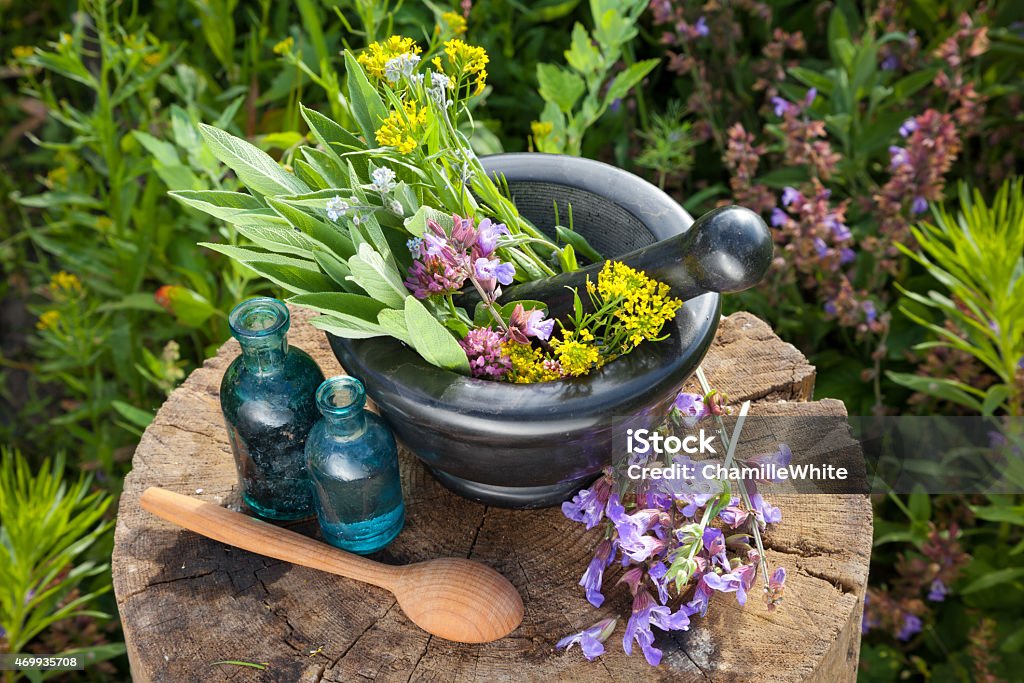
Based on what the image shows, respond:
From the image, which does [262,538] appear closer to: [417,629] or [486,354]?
[417,629]

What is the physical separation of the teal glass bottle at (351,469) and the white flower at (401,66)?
0.36m

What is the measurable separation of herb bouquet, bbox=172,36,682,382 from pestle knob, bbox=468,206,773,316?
0.03 meters

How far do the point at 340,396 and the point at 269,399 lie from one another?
129 mm

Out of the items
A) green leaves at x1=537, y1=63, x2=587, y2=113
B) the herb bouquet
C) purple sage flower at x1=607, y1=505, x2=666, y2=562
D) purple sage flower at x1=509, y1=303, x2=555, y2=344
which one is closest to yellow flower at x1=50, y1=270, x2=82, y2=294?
the herb bouquet

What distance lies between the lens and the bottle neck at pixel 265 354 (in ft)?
4.01

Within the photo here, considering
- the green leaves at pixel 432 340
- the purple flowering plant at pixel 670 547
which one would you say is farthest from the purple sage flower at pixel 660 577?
the green leaves at pixel 432 340

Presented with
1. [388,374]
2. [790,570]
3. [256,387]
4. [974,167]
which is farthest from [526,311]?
[974,167]

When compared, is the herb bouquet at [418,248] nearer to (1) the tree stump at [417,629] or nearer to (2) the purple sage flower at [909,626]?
(1) the tree stump at [417,629]

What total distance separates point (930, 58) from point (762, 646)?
5.31 ft

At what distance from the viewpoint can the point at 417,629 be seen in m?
1.25

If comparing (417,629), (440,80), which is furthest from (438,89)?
(417,629)

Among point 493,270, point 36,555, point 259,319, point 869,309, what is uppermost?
point 493,270

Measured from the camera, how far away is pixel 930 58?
2.31m

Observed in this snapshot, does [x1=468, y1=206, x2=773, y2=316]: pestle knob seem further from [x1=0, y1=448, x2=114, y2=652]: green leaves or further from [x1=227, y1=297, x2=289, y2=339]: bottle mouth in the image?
[x1=0, y1=448, x2=114, y2=652]: green leaves
